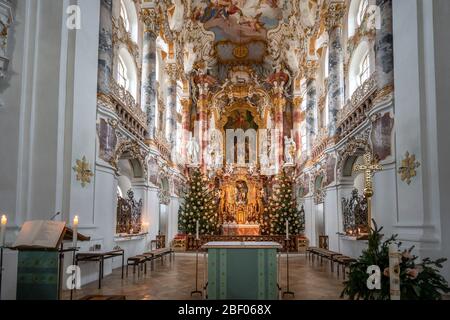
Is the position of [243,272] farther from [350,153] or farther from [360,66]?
[360,66]

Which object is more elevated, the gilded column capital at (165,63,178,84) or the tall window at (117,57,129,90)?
the gilded column capital at (165,63,178,84)

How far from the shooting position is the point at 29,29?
8.50 meters

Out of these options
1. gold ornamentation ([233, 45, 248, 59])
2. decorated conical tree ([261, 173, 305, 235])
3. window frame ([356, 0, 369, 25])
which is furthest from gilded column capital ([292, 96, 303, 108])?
window frame ([356, 0, 369, 25])

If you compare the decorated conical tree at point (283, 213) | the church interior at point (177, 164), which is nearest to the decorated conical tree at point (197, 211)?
the church interior at point (177, 164)

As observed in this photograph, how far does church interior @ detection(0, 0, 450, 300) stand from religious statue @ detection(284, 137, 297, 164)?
92.5 inches

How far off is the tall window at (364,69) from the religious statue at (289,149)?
11.9 meters

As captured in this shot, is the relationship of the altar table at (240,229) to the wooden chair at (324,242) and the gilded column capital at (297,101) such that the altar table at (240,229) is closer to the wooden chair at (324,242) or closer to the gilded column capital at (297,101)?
the wooden chair at (324,242)

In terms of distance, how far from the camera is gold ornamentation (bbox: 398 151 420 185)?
7973mm

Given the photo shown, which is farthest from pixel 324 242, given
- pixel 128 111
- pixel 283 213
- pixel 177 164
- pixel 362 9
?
pixel 177 164

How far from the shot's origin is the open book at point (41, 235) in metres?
5.49

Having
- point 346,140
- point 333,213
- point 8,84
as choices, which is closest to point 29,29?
point 8,84

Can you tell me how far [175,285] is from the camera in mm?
9641

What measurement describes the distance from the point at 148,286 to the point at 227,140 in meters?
20.2

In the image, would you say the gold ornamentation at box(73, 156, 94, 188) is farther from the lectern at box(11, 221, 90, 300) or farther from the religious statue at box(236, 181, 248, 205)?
the religious statue at box(236, 181, 248, 205)
